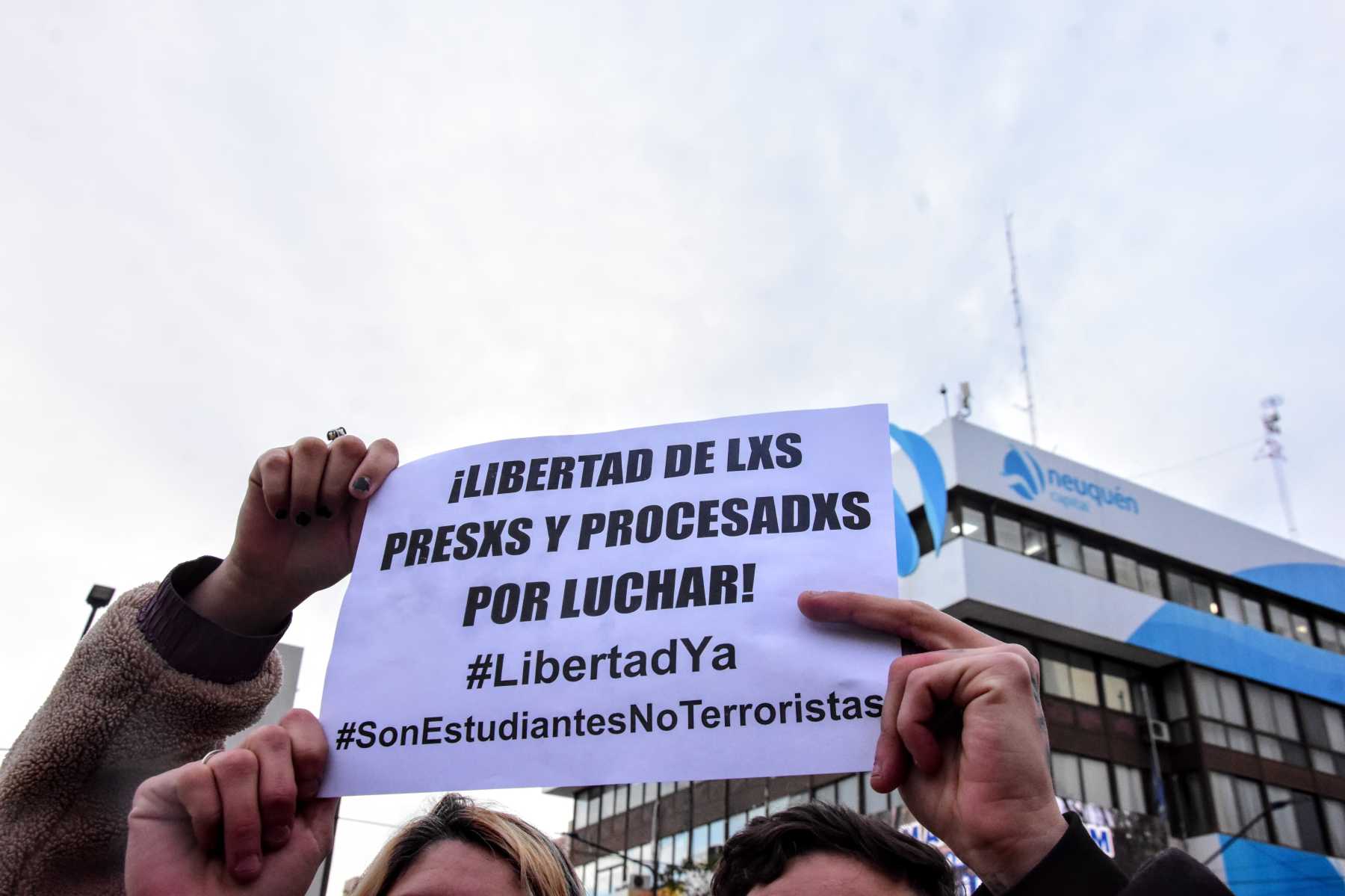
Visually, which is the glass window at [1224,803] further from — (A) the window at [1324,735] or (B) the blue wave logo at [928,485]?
(B) the blue wave logo at [928,485]

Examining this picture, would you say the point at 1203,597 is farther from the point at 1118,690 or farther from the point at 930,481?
the point at 930,481

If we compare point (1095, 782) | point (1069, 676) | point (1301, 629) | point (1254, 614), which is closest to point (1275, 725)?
point (1254, 614)

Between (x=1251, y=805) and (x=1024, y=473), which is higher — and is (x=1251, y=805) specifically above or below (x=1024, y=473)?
below

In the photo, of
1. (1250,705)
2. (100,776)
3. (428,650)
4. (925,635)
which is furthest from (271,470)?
(1250,705)

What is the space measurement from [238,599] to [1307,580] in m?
39.2

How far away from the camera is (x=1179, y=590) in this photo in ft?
107

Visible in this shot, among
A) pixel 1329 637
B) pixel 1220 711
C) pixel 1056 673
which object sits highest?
pixel 1329 637

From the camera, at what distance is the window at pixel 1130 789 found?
28.2 meters

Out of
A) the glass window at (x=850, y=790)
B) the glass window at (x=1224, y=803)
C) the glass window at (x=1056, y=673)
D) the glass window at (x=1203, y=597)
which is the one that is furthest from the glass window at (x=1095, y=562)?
the glass window at (x=850, y=790)

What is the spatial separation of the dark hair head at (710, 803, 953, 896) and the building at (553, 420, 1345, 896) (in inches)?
950

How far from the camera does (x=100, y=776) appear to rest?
222 cm

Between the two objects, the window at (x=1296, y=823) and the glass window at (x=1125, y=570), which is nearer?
the window at (x=1296, y=823)

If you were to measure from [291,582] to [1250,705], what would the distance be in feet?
114

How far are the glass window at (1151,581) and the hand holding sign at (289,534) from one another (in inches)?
1300
